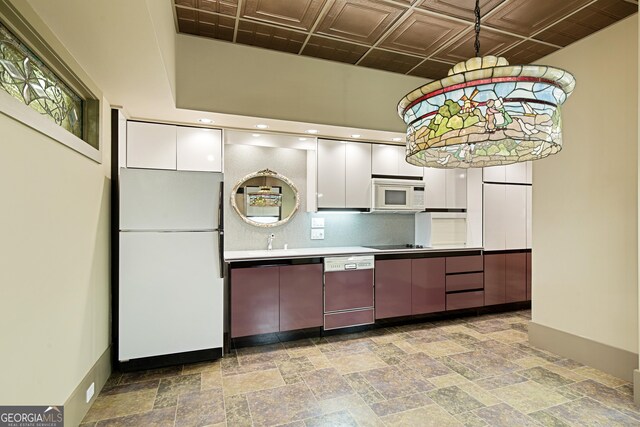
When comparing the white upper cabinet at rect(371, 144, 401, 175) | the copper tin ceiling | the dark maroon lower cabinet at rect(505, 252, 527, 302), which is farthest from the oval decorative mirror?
the dark maroon lower cabinet at rect(505, 252, 527, 302)

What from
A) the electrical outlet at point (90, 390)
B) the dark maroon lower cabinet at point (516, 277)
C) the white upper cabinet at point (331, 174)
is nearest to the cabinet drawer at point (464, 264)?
the dark maroon lower cabinet at point (516, 277)

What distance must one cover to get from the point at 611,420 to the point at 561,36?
3067mm

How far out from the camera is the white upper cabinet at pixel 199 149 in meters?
3.40

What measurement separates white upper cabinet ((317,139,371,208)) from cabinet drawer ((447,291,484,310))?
1648 millimetres

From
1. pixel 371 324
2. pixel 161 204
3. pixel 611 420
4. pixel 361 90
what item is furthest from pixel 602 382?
pixel 161 204

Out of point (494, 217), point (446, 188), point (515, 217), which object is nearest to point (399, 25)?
point (446, 188)

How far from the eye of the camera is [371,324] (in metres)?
3.94

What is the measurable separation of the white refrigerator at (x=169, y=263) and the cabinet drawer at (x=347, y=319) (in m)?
1.21

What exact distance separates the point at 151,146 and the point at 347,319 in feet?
9.16

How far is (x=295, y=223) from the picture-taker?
421cm

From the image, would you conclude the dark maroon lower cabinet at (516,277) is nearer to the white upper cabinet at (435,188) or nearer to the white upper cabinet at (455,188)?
the white upper cabinet at (455,188)

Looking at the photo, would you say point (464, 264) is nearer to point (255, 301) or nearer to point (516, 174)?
point (516, 174)

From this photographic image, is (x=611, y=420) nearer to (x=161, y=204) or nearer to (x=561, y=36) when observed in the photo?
(x=561, y=36)

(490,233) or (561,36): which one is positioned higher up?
(561,36)
